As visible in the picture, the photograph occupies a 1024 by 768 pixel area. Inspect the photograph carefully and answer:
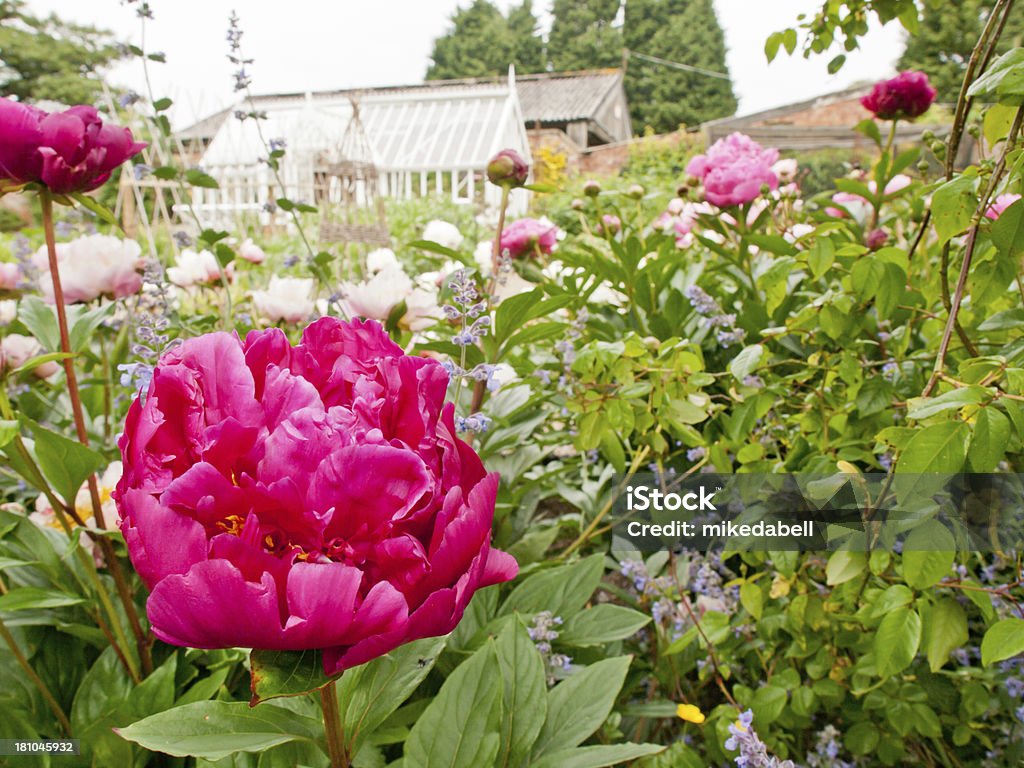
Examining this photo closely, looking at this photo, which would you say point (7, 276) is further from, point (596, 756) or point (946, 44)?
point (946, 44)

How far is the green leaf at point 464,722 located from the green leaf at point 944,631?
374 millimetres

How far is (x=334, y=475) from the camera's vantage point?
330mm

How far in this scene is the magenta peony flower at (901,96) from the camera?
130 centimetres

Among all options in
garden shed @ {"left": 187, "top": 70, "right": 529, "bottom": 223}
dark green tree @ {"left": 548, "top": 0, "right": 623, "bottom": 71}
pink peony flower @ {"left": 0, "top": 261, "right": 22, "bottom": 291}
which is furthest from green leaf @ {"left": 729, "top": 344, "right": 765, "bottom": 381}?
dark green tree @ {"left": 548, "top": 0, "right": 623, "bottom": 71}

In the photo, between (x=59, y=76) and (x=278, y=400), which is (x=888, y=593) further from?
(x=59, y=76)

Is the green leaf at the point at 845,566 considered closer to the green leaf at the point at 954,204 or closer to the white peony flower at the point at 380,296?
the green leaf at the point at 954,204

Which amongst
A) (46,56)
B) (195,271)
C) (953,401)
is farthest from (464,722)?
(46,56)

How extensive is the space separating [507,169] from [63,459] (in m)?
0.61

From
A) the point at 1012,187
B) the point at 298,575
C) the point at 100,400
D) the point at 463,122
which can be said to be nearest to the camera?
the point at 298,575

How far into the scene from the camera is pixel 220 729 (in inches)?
16.8

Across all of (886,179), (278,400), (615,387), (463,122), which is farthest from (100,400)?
(463,122)

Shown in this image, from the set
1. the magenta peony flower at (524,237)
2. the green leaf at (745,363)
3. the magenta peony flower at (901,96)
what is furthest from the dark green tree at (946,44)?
the green leaf at (745,363)

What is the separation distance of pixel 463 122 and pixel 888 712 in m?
12.0

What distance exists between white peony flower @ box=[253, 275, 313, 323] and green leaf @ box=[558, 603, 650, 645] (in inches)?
24.1
